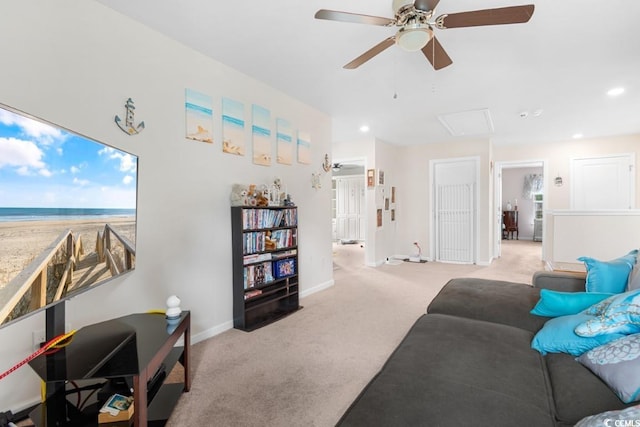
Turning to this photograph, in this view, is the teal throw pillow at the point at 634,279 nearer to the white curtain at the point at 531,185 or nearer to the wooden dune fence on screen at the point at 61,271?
the wooden dune fence on screen at the point at 61,271

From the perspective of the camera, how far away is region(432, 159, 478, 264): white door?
606 cm

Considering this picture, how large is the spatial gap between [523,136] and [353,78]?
433 cm

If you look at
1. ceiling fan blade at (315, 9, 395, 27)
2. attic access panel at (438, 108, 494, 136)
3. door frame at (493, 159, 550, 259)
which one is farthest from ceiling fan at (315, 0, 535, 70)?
door frame at (493, 159, 550, 259)

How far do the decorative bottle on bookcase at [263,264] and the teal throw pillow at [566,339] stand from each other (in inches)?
90.4

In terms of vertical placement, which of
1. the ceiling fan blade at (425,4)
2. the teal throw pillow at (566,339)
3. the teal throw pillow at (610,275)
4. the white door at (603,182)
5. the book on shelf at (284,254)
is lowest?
the teal throw pillow at (566,339)

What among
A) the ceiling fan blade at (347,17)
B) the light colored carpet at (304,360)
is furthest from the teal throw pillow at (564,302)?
the ceiling fan blade at (347,17)

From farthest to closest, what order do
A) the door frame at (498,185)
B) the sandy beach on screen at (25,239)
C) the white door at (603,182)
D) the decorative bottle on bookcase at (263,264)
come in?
the door frame at (498,185) < the white door at (603,182) < the decorative bottle on bookcase at (263,264) < the sandy beach on screen at (25,239)

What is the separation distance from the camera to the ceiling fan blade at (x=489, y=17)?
1573mm

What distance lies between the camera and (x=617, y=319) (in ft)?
4.37

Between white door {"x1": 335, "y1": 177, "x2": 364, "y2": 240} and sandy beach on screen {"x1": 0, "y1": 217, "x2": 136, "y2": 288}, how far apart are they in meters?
8.37

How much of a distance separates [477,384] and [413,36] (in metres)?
1.87

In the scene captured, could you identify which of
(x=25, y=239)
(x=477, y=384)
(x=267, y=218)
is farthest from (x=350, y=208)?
(x=25, y=239)

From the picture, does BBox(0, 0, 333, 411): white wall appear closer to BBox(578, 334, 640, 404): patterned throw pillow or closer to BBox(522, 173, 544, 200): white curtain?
BBox(578, 334, 640, 404): patterned throw pillow

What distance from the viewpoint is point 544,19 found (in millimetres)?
2186
